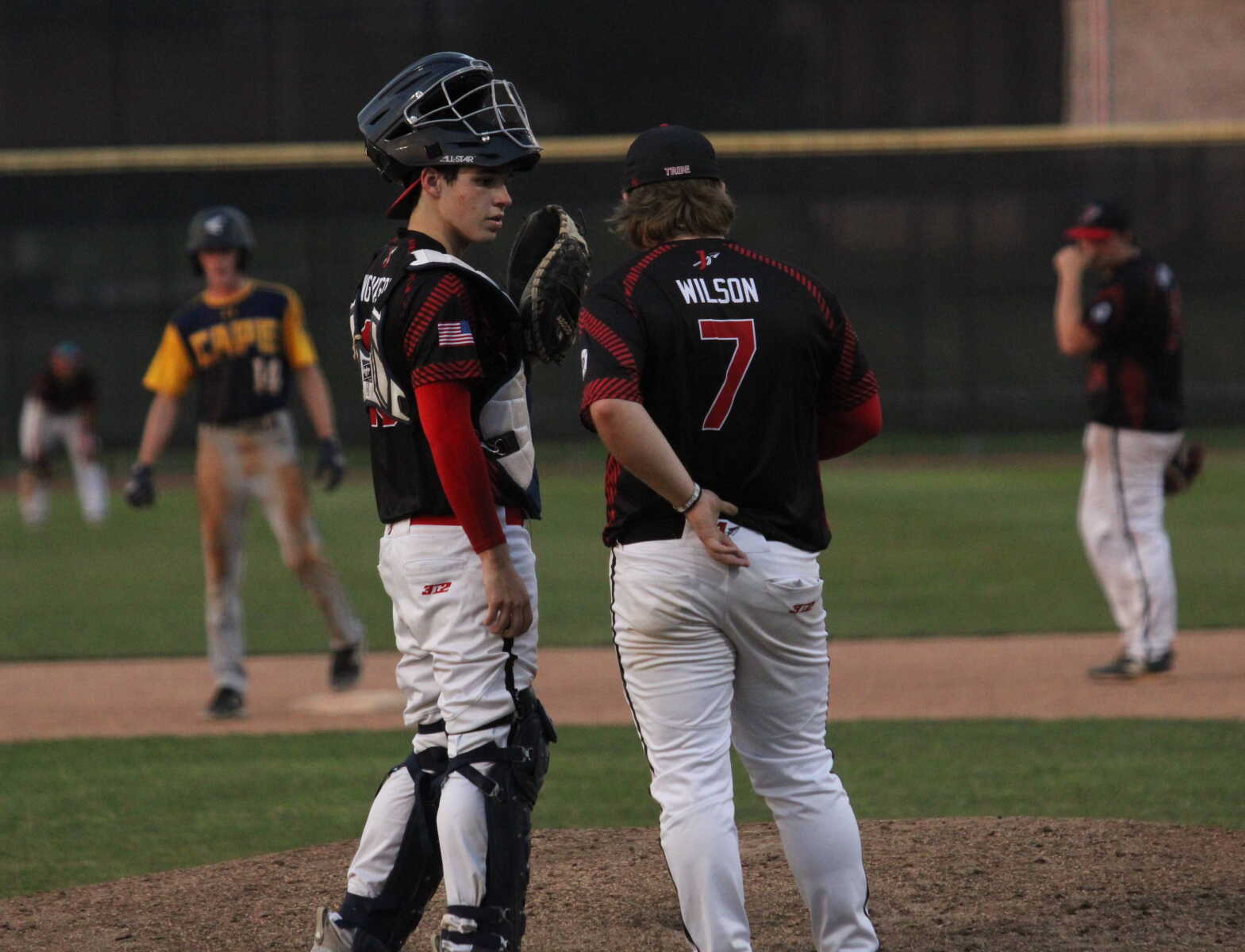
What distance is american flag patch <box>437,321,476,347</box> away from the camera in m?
3.31

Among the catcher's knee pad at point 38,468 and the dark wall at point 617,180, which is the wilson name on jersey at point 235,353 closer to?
the catcher's knee pad at point 38,468

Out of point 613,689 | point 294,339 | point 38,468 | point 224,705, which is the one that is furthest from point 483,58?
point 224,705

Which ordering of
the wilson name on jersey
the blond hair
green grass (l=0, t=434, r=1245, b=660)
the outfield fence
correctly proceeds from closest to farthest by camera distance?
the blond hair → the wilson name on jersey → green grass (l=0, t=434, r=1245, b=660) → the outfield fence

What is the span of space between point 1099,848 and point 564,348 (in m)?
2.30

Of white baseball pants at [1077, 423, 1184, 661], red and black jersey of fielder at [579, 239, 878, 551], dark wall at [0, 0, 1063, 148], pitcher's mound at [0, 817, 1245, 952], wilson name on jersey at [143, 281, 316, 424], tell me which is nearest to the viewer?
red and black jersey of fielder at [579, 239, 878, 551]

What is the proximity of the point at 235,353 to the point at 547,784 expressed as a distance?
2486 millimetres

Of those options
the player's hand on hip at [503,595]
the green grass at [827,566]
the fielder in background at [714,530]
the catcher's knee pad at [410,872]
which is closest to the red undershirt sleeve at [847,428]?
the fielder in background at [714,530]

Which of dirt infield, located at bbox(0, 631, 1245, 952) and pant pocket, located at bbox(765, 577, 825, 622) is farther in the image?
dirt infield, located at bbox(0, 631, 1245, 952)

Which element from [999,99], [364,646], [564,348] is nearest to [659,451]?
[564,348]

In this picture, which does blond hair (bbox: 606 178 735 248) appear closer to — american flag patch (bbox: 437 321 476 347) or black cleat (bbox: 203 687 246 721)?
american flag patch (bbox: 437 321 476 347)

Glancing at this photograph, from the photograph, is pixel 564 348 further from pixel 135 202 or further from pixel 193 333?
pixel 135 202

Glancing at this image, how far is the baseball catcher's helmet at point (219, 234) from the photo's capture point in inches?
285

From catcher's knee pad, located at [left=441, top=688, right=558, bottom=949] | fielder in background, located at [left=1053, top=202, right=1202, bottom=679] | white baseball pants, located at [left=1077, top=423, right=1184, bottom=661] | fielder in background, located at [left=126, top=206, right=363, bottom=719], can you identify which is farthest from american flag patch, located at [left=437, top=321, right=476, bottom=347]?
white baseball pants, located at [left=1077, top=423, right=1184, bottom=661]

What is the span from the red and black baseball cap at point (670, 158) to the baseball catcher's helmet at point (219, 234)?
402 cm
